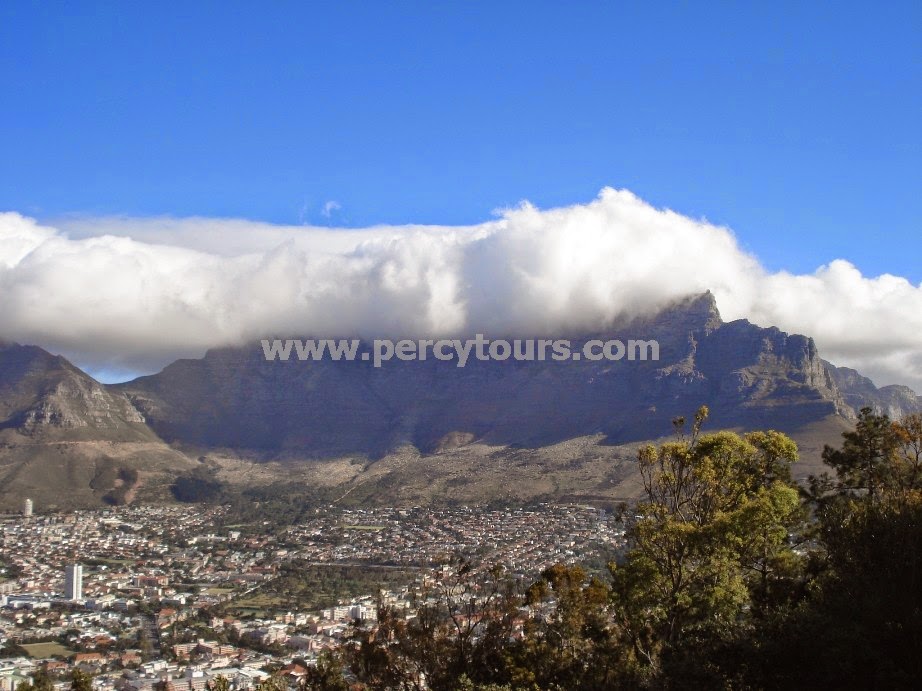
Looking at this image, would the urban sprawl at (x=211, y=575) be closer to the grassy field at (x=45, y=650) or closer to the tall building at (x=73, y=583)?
the grassy field at (x=45, y=650)

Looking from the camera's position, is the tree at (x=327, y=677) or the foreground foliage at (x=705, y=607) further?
the tree at (x=327, y=677)

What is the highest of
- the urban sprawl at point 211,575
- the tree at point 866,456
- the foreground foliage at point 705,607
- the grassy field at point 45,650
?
the tree at point 866,456

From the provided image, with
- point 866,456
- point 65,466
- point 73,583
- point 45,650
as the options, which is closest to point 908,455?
point 866,456

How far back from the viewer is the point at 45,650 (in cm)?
5797

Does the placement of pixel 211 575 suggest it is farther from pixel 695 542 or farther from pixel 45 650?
pixel 695 542

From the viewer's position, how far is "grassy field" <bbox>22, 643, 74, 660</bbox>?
56406 mm

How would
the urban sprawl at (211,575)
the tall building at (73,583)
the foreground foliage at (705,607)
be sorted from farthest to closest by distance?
the tall building at (73,583) → the urban sprawl at (211,575) → the foreground foliage at (705,607)

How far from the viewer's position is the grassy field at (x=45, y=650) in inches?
2221

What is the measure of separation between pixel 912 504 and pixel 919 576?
3.13 metres

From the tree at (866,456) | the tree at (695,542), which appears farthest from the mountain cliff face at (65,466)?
the tree at (695,542)

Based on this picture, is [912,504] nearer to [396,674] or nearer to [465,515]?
[396,674]

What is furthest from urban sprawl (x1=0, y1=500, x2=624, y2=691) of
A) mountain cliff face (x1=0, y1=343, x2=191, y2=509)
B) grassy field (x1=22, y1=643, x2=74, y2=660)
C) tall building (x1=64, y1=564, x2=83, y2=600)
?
mountain cliff face (x1=0, y1=343, x2=191, y2=509)

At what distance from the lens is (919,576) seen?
1934 cm

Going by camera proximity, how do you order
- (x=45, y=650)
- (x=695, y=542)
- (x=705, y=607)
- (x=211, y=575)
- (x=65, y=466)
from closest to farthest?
(x=695, y=542) → (x=705, y=607) → (x=45, y=650) → (x=211, y=575) → (x=65, y=466)
